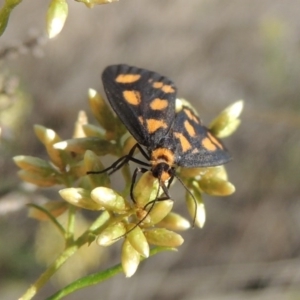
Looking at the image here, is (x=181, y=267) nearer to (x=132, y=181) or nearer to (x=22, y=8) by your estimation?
(x=22, y=8)

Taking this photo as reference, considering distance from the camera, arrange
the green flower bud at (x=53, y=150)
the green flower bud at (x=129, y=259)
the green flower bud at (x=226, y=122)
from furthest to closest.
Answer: the green flower bud at (x=226, y=122) < the green flower bud at (x=53, y=150) < the green flower bud at (x=129, y=259)

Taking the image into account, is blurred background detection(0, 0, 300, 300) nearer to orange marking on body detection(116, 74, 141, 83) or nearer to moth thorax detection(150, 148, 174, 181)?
orange marking on body detection(116, 74, 141, 83)

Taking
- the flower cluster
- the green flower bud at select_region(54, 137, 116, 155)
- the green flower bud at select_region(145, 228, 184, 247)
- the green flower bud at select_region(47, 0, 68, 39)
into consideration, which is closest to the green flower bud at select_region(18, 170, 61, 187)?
the flower cluster

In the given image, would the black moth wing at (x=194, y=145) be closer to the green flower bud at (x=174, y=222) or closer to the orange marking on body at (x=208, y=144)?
the orange marking on body at (x=208, y=144)

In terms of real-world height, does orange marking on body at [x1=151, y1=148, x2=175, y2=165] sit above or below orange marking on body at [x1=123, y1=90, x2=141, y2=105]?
below

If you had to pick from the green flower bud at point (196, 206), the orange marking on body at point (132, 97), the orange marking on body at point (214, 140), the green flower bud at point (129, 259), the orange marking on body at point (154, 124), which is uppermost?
the orange marking on body at point (132, 97)

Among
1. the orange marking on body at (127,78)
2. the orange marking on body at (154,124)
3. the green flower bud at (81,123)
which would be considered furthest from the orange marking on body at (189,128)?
the green flower bud at (81,123)

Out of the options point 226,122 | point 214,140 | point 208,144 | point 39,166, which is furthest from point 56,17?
point 226,122
